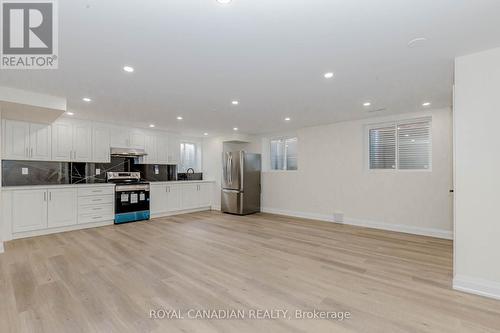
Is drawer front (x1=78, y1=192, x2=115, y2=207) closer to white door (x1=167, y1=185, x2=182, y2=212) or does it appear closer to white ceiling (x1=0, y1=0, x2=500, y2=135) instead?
white door (x1=167, y1=185, x2=182, y2=212)

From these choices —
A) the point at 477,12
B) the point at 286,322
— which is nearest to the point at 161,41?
the point at 477,12

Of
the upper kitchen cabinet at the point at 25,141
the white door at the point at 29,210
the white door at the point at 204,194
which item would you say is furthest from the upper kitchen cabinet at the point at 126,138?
the white door at the point at 204,194

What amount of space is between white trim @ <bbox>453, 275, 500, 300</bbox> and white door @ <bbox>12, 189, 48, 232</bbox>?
252 inches

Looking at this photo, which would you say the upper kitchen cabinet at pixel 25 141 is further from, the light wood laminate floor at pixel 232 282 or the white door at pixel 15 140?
the light wood laminate floor at pixel 232 282

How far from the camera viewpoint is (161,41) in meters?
2.07

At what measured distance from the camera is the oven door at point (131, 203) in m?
5.29

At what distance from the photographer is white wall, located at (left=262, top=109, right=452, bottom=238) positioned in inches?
169

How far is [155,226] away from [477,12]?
5.72 metres

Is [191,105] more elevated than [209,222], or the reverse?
[191,105]

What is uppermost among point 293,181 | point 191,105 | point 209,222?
point 191,105

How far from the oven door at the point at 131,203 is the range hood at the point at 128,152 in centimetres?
90

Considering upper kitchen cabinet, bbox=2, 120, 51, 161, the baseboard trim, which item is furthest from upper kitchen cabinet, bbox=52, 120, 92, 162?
the baseboard trim

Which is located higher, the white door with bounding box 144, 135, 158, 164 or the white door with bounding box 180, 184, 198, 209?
the white door with bounding box 144, 135, 158, 164

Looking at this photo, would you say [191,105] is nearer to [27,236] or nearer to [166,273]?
[166,273]
